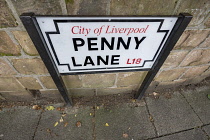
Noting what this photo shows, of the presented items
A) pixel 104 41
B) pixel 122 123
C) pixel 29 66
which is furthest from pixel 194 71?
pixel 29 66

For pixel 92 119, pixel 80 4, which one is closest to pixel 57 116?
pixel 92 119

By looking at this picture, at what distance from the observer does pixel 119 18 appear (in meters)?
0.79

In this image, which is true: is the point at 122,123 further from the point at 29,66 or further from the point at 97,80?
the point at 29,66

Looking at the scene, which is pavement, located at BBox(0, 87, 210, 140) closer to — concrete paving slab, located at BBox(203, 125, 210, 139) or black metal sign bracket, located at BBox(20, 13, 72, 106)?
concrete paving slab, located at BBox(203, 125, 210, 139)

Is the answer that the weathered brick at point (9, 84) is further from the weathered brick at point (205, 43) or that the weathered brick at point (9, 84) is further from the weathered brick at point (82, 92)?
the weathered brick at point (205, 43)

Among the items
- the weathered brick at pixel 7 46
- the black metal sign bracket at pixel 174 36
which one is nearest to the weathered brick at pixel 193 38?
the black metal sign bracket at pixel 174 36

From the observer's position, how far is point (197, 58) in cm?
152

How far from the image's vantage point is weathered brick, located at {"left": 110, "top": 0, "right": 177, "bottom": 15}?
843mm

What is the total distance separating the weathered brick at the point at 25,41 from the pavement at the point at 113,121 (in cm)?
96

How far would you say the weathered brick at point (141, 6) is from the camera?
0.84 metres

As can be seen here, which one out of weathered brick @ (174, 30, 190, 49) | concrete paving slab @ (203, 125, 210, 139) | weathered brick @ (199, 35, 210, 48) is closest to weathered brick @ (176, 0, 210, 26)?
weathered brick @ (174, 30, 190, 49)

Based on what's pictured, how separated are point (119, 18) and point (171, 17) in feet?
1.20

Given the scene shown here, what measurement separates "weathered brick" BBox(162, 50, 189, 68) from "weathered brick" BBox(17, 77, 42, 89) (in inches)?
63.4

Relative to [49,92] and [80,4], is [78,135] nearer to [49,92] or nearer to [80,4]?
[49,92]
